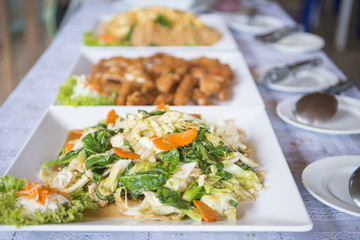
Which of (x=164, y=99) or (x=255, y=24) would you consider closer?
(x=164, y=99)

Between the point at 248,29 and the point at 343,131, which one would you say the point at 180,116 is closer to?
the point at 343,131

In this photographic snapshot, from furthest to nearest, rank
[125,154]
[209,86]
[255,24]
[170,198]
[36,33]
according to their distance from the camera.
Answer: [36,33]
[255,24]
[209,86]
[125,154]
[170,198]

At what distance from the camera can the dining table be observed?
120 centimetres

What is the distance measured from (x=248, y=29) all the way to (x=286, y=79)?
→ 3.85 ft

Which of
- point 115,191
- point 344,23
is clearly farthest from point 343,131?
point 344,23

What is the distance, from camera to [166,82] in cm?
226

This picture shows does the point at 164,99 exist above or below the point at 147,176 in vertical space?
below

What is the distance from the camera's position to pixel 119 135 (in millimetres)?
1461

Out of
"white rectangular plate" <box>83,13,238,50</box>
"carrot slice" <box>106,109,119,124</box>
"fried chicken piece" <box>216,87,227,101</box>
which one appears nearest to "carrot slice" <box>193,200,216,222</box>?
"carrot slice" <box>106,109,119,124</box>

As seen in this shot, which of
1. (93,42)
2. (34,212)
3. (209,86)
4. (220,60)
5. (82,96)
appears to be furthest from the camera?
(93,42)

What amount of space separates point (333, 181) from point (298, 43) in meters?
2.02

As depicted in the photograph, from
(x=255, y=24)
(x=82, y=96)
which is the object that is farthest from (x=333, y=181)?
(x=255, y=24)

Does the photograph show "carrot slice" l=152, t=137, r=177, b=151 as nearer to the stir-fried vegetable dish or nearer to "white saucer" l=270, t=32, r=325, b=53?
the stir-fried vegetable dish

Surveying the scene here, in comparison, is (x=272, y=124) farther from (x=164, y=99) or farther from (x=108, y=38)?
(x=108, y=38)
